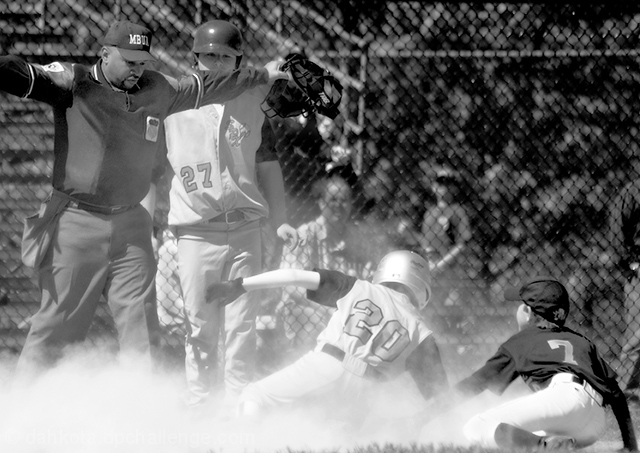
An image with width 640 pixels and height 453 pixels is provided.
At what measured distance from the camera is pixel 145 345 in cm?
428

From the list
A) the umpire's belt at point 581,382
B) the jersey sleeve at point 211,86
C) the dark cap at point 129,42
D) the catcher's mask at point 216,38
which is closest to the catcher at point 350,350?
the umpire's belt at point 581,382

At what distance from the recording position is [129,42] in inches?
165

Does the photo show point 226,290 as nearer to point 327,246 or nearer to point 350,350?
point 350,350

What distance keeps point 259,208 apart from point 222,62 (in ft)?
2.76

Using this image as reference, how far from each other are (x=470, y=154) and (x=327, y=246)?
1364mm

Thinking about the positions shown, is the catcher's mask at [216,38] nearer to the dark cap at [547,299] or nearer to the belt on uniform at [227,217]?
the belt on uniform at [227,217]

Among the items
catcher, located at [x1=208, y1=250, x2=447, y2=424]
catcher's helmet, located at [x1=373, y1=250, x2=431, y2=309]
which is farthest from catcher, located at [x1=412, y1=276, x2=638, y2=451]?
catcher's helmet, located at [x1=373, y1=250, x2=431, y2=309]

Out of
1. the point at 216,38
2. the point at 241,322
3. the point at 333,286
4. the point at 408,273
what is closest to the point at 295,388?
the point at 333,286

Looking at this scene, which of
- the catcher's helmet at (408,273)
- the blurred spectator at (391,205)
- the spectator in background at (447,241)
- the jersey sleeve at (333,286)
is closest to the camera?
the jersey sleeve at (333,286)

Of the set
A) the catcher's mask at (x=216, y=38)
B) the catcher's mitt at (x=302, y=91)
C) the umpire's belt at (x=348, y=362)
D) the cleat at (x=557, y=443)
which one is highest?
the catcher's mask at (x=216, y=38)

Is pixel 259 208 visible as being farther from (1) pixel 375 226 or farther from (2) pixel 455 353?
(2) pixel 455 353

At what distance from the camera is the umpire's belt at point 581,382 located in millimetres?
4285

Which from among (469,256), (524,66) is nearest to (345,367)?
(469,256)

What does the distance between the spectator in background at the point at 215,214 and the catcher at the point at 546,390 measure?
1118mm
